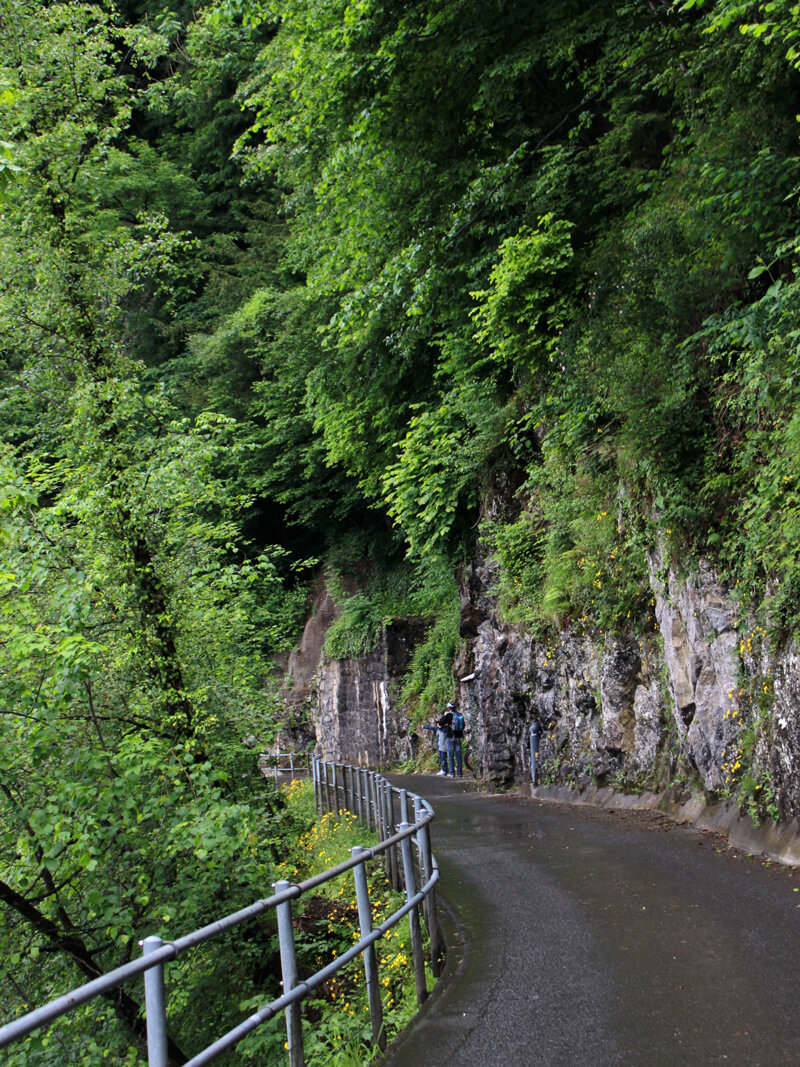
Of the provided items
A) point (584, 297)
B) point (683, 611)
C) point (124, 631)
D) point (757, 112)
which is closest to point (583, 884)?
point (683, 611)

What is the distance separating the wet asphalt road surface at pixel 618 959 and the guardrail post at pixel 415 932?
11 centimetres

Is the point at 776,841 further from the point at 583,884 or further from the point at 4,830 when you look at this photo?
the point at 4,830

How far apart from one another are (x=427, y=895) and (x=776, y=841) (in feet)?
12.8

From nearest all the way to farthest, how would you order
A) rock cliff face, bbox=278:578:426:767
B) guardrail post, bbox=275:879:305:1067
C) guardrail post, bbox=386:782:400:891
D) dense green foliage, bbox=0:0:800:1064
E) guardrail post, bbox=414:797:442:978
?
guardrail post, bbox=275:879:305:1067 < guardrail post, bbox=414:797:442:978 < dense green foliage, bbox=0:0:800:1064 < guardrail post, bbox=386:782:400:891 < rock cliff face, bbox=278:578:426:767

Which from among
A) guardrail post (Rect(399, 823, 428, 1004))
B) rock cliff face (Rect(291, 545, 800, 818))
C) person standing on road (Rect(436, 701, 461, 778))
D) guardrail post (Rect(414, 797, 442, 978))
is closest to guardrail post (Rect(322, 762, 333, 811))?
rock cliff face (Rect(291, 545, 800, 818))

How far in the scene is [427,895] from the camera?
5.84 meters

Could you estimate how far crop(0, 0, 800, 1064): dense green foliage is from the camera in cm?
701

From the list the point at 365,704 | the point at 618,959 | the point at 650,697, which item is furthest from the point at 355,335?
the point at 618,959

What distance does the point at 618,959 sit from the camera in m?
5.62

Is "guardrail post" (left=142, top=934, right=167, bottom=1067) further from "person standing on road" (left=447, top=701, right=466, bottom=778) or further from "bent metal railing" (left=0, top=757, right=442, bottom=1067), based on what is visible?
"person standing on road" (left=447, top=701, right=466, bottom=778)

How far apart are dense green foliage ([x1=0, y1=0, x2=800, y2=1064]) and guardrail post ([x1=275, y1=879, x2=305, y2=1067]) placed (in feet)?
9.04

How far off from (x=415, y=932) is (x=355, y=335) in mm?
14787

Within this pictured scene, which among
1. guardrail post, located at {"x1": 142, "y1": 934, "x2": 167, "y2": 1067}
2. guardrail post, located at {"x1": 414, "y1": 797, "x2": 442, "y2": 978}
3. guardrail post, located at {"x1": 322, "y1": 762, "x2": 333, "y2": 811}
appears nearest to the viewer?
guardrail post, located at {"x1": 142, "y1": 934, "x2": 167, "y2": 1067}

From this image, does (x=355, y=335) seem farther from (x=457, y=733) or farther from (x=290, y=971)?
(x=290, y=971)
